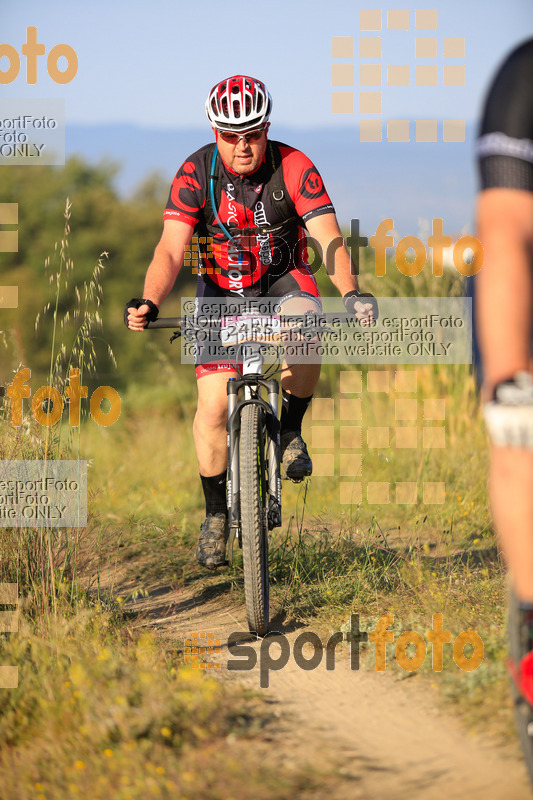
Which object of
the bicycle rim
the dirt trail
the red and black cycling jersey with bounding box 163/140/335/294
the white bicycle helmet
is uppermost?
the white bicycle helmet

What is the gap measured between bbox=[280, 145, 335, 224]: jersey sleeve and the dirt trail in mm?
2215

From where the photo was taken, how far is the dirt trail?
252 centimetres

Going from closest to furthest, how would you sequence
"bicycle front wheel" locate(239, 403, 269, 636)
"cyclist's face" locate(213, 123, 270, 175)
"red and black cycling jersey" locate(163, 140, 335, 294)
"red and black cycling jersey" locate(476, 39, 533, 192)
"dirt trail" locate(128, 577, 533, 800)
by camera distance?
"red and black cycling jersey" locate(476, 39, 533, 192), "dirt trail" locate(128, 577, 533, 800), "bicycle front wheel" locate(239, 403, 269, 636), "cyclist's face" locate(213, 123, 270, 175), "red and black cycling jersey" locate(163, 140, 335, 294)

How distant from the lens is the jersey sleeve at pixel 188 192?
14.6 feet

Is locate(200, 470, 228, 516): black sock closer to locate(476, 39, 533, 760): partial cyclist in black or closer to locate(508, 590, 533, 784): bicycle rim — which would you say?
locate(508, 590, 533, 784): bicycle rim

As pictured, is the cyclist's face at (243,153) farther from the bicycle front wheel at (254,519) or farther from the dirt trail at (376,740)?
the dirt trail at (376,740)

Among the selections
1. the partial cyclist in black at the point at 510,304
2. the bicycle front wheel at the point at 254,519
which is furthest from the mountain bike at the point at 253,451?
the partial cyclist in black at the point at 510,304

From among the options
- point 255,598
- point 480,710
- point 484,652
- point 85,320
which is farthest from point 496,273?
point 85,320

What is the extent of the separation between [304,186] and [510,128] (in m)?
2.38

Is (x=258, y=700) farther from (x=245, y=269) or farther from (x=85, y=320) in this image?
(x=245, y=269)

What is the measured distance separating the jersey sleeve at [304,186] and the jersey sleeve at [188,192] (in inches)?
17.7

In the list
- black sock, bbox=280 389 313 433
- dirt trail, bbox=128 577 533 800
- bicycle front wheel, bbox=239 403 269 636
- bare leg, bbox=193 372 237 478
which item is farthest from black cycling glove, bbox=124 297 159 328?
dirt trail, bbox=128 577 533 800

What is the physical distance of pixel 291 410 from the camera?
4383mm

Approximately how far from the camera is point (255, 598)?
3.82 meters
